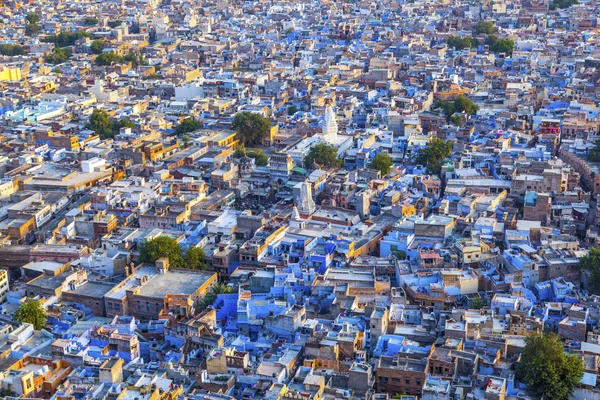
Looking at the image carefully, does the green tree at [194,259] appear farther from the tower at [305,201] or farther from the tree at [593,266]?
the tree at [593,266]

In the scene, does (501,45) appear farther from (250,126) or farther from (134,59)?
(250,126)

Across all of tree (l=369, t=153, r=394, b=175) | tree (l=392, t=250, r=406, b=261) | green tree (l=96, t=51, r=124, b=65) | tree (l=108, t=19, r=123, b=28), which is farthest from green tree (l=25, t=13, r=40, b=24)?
tree (l=392, t=250, r=406, b=261)

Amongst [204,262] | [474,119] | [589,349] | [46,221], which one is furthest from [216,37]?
[589,349]

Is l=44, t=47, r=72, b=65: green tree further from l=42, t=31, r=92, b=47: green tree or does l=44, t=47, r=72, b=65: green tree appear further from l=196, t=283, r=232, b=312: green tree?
l=196, t=283, r=232, b=312: green tree

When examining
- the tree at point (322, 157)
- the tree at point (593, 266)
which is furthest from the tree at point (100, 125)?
the tree at point (593, 266)

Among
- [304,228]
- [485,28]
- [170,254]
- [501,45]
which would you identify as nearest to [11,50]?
[501,45]
